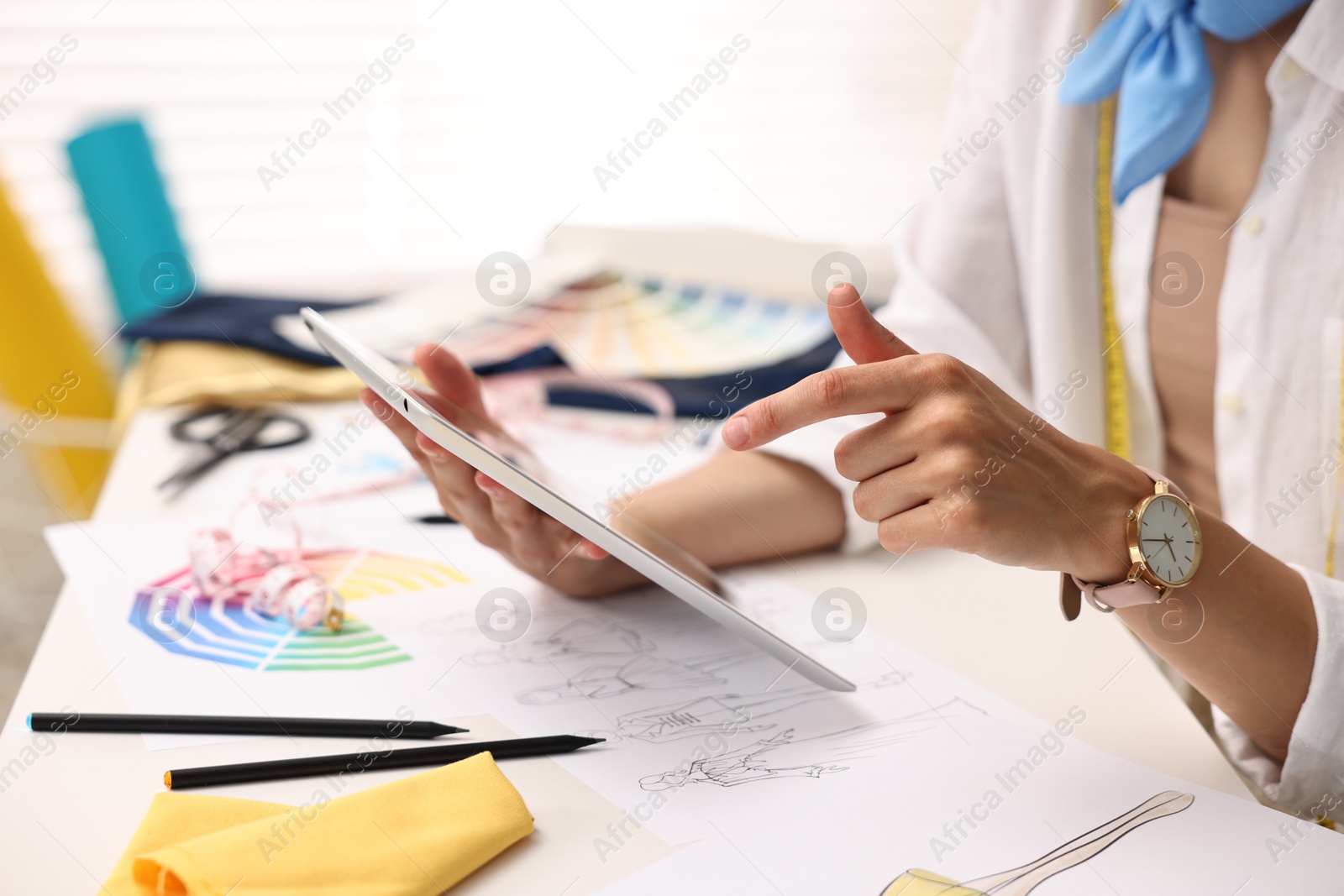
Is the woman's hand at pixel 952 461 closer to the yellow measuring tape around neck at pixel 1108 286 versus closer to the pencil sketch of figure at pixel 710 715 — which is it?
the pencil sketch of figure at pixel 710 715

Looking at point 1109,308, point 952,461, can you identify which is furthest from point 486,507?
point 1109,308

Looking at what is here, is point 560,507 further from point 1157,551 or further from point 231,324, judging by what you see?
point 231,324

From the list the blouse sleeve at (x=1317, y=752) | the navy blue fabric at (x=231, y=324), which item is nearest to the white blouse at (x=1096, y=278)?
the blouse sleeve at (x=1317, y=752)

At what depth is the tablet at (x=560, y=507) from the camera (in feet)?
1.62

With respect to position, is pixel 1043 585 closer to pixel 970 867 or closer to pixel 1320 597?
pixel 1320 597

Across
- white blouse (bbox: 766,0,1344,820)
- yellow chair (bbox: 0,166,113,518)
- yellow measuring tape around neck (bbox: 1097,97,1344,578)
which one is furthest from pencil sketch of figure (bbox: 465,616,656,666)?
yellow chair (bbox: 0,166,113,518)

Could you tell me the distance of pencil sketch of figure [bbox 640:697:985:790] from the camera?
521 millimetres

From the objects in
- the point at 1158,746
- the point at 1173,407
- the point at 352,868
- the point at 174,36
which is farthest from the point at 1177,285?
the point at 174,36

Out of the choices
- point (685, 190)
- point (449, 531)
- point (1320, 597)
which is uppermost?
point (685, 190)

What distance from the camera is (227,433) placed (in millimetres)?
988

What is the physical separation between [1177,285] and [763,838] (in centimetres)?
68

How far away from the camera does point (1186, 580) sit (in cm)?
56

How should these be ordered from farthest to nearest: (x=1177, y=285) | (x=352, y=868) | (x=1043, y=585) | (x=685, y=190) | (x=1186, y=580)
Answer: (x=685, y=190) → (x=1177, y=285) → (x=1043, y=585) → (x=1186, y=580) → (x=352, y=868)

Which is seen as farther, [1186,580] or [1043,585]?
[1043,585]
